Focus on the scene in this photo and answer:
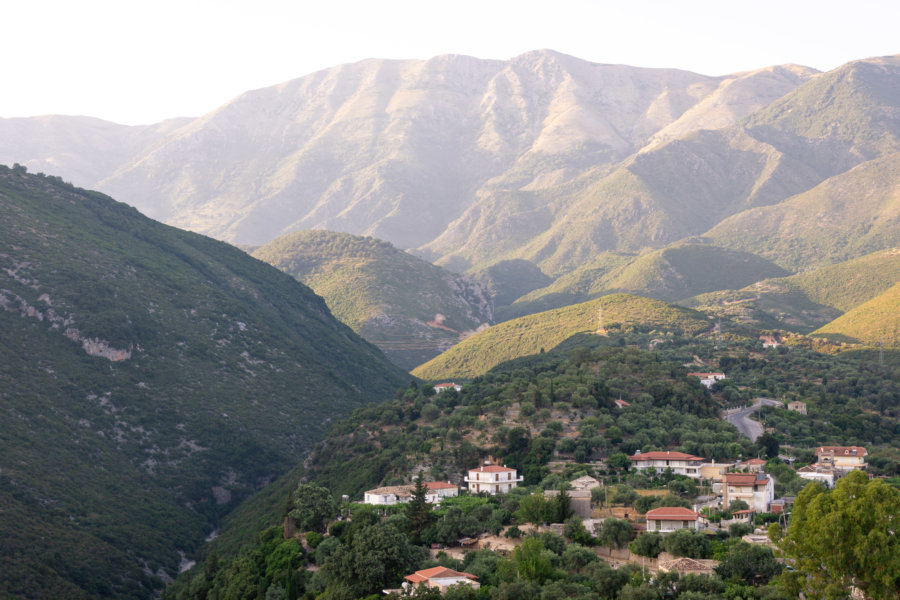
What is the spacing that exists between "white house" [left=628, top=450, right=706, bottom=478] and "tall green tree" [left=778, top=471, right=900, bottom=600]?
29.8 metres

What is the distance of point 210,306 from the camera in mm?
154750

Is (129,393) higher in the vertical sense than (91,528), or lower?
higher

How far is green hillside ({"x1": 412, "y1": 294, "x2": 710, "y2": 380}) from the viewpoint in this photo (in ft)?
563

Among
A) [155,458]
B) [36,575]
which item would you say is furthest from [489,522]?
[155,458]

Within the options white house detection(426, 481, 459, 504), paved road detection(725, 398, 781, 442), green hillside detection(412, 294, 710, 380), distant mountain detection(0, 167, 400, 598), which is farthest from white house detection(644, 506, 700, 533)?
green hillside detection(412, 294, 710, 380)

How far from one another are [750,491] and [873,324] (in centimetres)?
12058

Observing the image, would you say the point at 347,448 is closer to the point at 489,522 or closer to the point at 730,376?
the point at 489,522

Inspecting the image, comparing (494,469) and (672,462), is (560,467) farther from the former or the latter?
(672,462)

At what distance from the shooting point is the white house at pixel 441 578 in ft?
180

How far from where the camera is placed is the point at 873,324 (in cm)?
17712

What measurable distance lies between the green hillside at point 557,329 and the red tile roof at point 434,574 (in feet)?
368

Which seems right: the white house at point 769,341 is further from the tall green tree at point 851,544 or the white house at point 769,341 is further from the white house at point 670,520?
the tall green tree at point 851,544

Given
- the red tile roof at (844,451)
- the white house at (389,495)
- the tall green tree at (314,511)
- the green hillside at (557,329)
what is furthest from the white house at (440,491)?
the green hillside at (557,329)

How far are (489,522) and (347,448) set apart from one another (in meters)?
41.0
